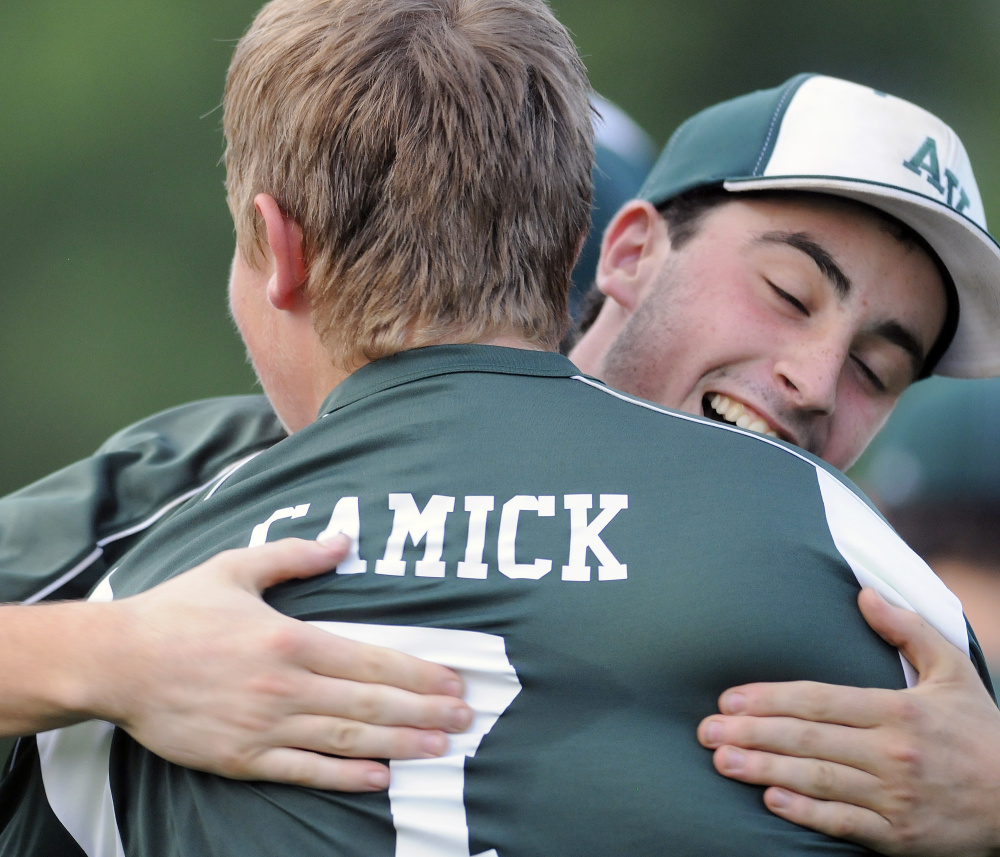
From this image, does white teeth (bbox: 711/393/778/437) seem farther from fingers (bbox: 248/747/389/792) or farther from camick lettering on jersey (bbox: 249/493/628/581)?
fingers (bbox: 248/747/389/792)

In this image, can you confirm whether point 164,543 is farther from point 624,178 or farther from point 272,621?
point 624,178

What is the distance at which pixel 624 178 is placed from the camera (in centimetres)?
337

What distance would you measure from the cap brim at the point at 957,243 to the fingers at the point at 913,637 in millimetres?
996

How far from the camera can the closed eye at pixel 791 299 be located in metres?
2.19

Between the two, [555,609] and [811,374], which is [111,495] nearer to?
[555,609]

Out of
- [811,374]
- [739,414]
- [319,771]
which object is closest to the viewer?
[319,771]

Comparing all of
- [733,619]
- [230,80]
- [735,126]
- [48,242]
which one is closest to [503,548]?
[733,619]

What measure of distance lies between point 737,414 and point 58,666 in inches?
52.6

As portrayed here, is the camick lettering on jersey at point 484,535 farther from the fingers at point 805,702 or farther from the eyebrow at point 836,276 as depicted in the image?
the eyebrow at point 836,276

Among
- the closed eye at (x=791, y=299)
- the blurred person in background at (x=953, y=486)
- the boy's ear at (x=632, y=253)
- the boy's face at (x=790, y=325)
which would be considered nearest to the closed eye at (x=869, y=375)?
the boy's face at (x=790, y=325)

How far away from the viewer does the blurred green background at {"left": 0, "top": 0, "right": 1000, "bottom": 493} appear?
1145 centimetres

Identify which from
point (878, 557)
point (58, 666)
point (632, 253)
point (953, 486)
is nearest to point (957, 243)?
point (632, 253)

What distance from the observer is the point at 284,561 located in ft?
4.21

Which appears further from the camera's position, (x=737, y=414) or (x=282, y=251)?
(x=737, y=414)
